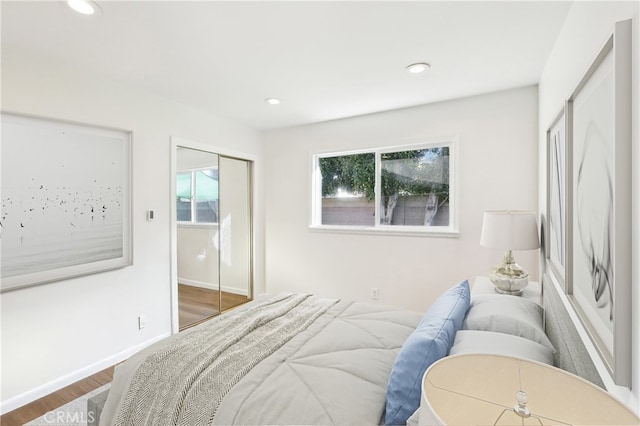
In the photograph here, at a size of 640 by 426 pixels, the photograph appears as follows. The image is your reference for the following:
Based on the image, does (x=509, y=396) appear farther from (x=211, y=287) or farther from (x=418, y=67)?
(x=211, y=287)

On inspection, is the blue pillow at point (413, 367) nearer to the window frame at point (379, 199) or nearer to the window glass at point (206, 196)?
the window frame at point (379, 199)

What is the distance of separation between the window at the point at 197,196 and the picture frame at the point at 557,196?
3.27 meters

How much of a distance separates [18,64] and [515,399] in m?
3.22

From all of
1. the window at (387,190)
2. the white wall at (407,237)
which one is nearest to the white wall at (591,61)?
the white wall at (407,237)

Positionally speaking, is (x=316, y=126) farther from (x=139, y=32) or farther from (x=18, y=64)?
(x=18, y=64)

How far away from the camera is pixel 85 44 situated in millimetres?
2059

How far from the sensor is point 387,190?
369cm

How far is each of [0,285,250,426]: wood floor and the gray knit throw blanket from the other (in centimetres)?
133

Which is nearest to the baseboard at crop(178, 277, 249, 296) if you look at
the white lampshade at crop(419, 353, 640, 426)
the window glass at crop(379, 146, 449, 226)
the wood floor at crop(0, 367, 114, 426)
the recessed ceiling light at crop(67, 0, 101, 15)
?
the wood floor at crop(0, 367, 114, 426)

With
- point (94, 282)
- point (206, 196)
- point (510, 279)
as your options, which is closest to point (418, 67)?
point (510, 279)

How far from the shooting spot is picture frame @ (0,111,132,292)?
210 centimetres

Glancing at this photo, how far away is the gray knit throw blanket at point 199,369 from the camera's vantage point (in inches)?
49.6

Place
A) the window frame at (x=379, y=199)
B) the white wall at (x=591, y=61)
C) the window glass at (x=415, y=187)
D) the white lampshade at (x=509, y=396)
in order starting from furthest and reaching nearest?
the window glass at (x=415, y=187), the window frame at (x=379, y=199), the white wall at (x=591, y=61), the white lampshade at (x=509, y=396)

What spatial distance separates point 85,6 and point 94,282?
2040 mm
